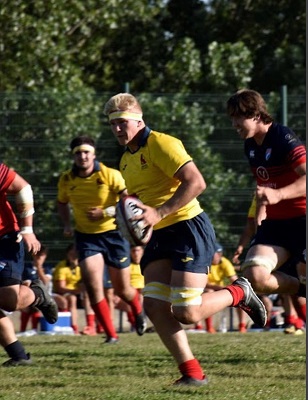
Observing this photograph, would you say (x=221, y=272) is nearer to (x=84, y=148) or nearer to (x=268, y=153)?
(x=84, y=148)

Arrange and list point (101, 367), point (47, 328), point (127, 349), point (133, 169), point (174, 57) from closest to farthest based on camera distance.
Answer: point (133, 169), point (101, 367), point (127, 349), point (47, 328), point (174, 57)

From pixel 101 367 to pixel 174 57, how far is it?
17745 millimetres

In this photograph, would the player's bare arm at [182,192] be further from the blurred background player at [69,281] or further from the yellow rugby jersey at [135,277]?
the yellow rugby jersey at [135,277]

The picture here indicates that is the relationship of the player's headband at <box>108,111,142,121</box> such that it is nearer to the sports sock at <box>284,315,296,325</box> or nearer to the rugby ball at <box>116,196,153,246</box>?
the rugby ball at <box>116,196,153,246</box>

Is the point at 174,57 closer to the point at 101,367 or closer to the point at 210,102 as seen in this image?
the point at 210,102

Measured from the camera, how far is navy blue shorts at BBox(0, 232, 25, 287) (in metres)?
9.30

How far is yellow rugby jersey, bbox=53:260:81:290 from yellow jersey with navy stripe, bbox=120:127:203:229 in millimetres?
8475

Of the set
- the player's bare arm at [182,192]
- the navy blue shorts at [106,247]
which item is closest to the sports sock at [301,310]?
the navy blue shorts at [106,247]

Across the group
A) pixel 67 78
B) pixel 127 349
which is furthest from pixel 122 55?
pixel 127 349

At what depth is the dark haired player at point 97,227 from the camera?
488 inches

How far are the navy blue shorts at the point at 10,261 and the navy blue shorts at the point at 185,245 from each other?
4.92 feet

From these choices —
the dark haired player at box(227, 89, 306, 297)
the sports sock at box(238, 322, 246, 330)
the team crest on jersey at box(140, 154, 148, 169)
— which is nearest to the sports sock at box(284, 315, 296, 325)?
the sports sock at box(238, 322, 246, 330)

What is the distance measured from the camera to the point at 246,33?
2984 cm

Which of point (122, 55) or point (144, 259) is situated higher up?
point (122, 55)
